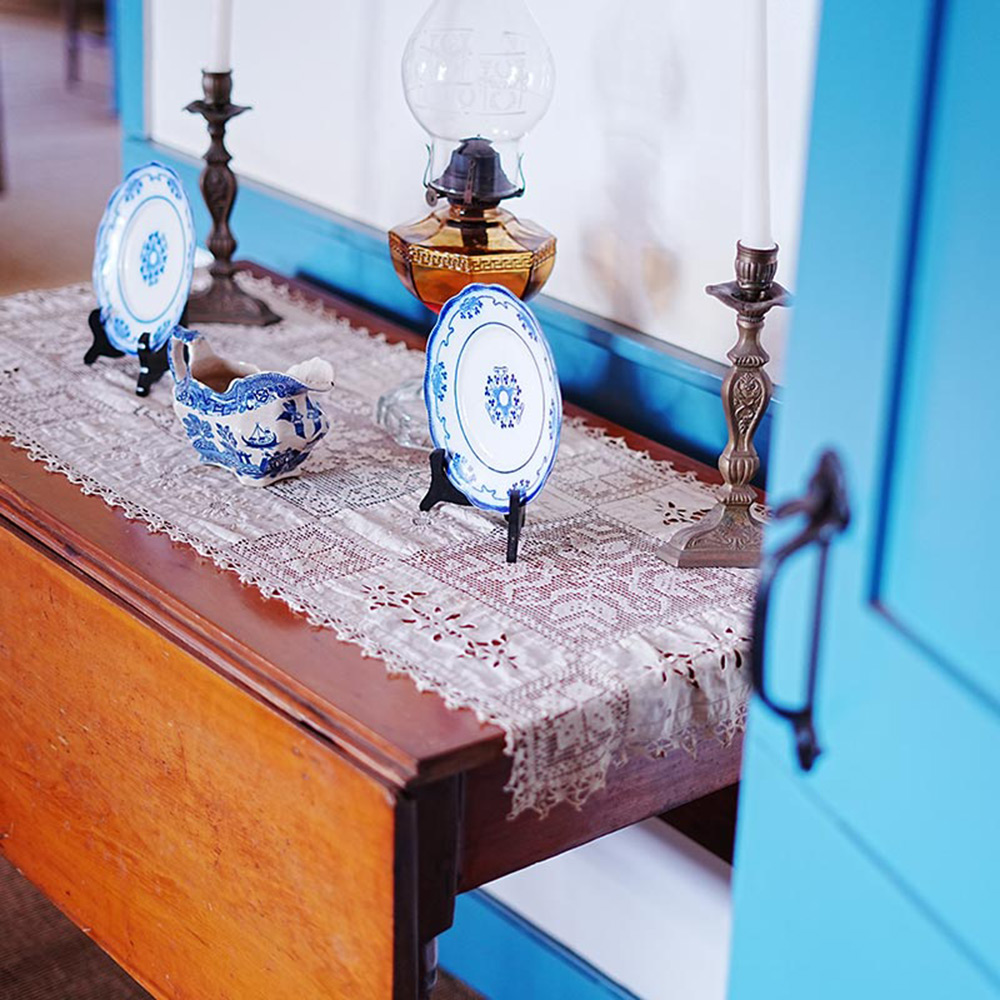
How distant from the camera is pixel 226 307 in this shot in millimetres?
1750

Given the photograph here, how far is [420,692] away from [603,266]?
2.26ft

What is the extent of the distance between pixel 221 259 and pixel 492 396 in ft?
2.08

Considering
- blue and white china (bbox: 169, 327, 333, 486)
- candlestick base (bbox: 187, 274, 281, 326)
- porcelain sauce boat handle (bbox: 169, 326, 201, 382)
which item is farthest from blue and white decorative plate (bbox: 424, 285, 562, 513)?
candlestick base (bbox: 187, 274, 281, 326)

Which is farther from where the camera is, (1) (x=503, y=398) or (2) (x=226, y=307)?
(2) (x=226, y=307)

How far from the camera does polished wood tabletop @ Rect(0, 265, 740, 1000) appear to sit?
1.00 m

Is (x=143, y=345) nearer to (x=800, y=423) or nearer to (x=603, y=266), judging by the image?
(x=603, y=266)

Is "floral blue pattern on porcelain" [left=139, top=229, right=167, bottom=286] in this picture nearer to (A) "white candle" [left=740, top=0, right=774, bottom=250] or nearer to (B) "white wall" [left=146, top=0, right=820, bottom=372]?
(B) "white wall" [left=146, top=0, right=820, bottom=372]

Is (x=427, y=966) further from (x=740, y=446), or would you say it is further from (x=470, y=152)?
(x=470, y=152)

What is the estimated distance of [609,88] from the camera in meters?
1.53

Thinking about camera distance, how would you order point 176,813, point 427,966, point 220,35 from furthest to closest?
point 220,35 → point 176,813 → point 427,966

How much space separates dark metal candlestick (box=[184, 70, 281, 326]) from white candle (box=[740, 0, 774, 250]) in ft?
2.47

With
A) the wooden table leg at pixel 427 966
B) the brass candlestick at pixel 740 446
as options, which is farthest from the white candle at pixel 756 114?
the wooden table leg at pixel 427 966

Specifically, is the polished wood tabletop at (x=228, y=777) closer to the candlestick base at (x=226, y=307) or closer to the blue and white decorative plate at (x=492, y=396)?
the blue and white decorative plate at (x=492, y=396)

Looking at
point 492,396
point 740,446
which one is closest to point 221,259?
point 492,396
